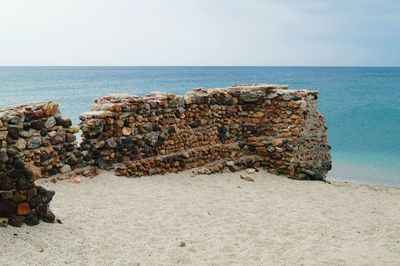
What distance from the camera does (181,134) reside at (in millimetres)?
11812

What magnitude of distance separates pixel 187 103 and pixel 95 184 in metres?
3.34

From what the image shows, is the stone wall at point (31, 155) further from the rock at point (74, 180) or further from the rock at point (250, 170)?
the rock at point (250, 170)

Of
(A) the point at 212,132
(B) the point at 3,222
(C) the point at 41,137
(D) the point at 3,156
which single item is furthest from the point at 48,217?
(A) the point at 212,132

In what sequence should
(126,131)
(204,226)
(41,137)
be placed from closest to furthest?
(204,226) < (41,137) < (126,131)

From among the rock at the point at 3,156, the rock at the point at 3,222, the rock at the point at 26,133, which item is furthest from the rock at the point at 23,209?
the rock at the point at 26,133

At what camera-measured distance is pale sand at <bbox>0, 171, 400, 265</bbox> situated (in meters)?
6.18

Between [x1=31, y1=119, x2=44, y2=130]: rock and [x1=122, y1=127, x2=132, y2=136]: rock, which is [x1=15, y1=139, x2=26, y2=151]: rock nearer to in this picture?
[x1=31, y1=119, x2=44, y2=130]: rock

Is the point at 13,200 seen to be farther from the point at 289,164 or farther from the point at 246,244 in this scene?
the point at 289,164

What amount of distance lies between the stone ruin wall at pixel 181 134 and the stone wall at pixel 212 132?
2 cm

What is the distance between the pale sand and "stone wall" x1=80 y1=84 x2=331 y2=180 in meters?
0.63

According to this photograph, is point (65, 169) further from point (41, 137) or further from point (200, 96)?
point (200, 96)

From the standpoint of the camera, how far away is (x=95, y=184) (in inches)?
385

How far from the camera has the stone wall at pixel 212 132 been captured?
35.0 ft

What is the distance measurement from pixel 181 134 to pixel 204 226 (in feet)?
14.0
